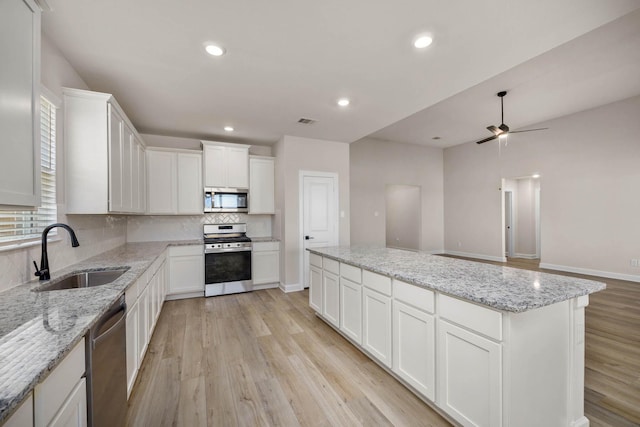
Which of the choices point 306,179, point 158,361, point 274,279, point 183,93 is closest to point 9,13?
point 183,93

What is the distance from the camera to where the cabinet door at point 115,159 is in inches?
95.3

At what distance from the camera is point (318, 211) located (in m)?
4.90

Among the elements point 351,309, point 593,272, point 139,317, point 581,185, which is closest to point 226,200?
point 139,317

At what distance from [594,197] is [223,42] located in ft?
22.2

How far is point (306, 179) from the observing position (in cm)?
477

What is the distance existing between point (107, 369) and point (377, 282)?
1.79 m

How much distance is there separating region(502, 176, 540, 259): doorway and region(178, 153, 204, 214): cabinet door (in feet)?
25.2

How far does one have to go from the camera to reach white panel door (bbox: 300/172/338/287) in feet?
15.6

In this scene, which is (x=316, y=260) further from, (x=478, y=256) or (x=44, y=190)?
(x=478, y=256)

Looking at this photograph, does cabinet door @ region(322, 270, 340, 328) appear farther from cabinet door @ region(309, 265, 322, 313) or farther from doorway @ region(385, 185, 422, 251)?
doorway @ region(385, 185, 422, 251)

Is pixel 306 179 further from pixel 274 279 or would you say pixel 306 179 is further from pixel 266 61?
pixel 266 61

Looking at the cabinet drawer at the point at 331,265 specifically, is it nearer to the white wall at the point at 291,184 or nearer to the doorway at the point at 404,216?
the white wall at the point at 291,184

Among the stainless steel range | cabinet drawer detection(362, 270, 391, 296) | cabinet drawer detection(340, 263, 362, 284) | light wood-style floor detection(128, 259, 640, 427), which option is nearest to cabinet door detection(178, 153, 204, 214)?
the stainless steel range

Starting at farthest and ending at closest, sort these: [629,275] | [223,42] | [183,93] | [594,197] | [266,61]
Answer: [594,197], [629,275], [183,93], [266,61], [223,42]
